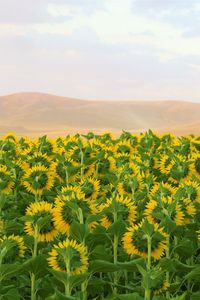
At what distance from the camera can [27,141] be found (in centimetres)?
1231

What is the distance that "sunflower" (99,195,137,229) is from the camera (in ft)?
17.3

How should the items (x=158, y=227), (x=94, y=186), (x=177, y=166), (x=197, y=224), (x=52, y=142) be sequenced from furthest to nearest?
(x=52, y=142) → (x=177, y=166) → (x=94, y=186) → (x=197, y=224) → (x=158, y=227)

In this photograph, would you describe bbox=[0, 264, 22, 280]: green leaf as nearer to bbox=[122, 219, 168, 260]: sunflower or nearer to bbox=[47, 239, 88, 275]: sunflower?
bbox=[47, 239, 88, 275]: sunflower

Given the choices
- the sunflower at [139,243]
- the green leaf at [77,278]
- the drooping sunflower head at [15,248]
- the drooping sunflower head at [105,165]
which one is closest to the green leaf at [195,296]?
the sunflower at [139,243]

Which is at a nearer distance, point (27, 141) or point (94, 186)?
point (94, 186)

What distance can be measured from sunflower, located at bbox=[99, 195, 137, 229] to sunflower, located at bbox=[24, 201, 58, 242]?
0.44 metres

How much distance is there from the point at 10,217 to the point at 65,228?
1.26 m

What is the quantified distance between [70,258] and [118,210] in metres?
1.13

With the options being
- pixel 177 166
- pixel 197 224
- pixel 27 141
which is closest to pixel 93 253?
pixel 197 224

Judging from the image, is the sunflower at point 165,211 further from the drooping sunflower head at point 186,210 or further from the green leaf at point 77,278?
the green leaf at point 77,278

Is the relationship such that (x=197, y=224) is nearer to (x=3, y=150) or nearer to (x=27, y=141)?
(x=3, y=150)

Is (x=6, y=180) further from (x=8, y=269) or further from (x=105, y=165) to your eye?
(x=8, y=269)

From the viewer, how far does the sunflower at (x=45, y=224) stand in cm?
504

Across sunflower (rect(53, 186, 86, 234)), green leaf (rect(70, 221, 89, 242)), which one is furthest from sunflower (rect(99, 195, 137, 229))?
green leaf (rect(70, 221, 89, 242))
